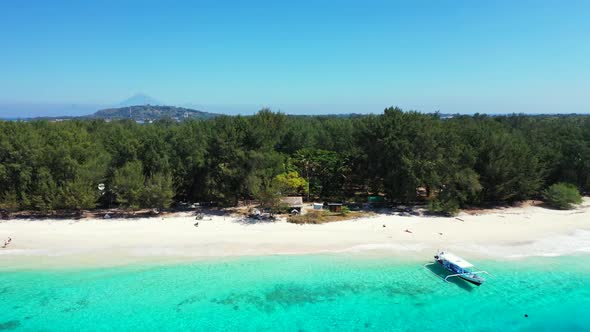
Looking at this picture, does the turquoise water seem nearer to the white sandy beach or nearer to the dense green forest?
the white sandy beach

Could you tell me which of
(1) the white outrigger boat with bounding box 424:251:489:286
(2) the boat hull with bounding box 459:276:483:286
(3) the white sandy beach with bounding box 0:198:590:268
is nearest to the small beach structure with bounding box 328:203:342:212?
(3) the white sandy beach with bounding box 0:198:590:268

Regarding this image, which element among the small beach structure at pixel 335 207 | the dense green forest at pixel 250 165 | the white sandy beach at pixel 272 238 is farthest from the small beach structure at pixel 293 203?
the small beach structure at pixel 335 207

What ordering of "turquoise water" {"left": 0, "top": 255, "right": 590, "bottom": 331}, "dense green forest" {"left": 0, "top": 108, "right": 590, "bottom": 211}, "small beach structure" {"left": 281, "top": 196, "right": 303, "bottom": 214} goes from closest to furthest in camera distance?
"turquoise water" {"left": 0, "top": 255, "right": 590, "bottom": 331}, "dense green forest" {"left": 0, "top": 108, "right": 590, "bottom": 211}, "small beach structure" {"left": 281, "top": 196, "right": 303, "bottom": 214}

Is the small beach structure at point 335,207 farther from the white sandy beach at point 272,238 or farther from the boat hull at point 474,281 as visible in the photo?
the boat hull at point 474,281

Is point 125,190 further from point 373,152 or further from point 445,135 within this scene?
point 445,135

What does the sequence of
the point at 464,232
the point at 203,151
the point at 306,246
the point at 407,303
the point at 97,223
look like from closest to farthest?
1. the point at 407,303
2. the point at 306,246
3. the point at 464,232
4. the point at 97,223
5. the point at 203,151

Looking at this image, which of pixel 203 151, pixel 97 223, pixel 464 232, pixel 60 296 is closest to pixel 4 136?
pixel 97 223
